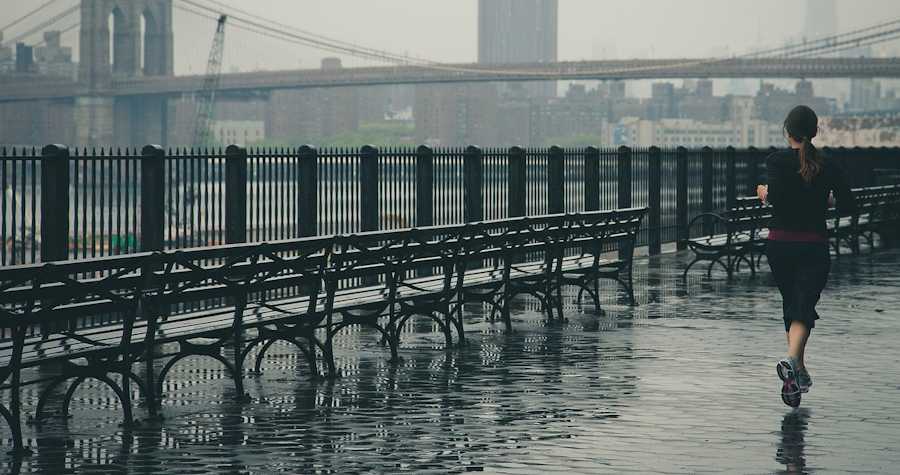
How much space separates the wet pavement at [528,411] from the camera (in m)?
6.97

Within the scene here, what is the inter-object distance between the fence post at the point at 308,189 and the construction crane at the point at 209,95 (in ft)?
259

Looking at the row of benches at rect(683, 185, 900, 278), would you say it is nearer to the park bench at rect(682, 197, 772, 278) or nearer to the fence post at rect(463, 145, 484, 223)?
the park bench at rect(682, 197, 772, 278)

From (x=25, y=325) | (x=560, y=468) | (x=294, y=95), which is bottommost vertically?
(x=560, y=468)

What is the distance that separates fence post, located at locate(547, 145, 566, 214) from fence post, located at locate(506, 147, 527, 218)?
3.03 feet

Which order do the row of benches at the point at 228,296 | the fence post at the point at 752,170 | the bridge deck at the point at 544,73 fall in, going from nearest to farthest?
the row of benches at the point at 228,296 → the fence post at the point at 752,170 → the bridge deck at the point at 544,73

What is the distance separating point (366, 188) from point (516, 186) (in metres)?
3.65

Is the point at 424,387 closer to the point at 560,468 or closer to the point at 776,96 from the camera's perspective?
the point at 560,468

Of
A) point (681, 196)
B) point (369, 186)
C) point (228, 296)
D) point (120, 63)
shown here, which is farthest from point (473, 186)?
point (120, 63)

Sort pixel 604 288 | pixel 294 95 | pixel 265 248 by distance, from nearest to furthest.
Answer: pixel 265 248, pixel 604 288, pixel 294 95

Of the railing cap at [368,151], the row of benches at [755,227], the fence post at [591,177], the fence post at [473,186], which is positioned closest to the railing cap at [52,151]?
the railing cap at [368,151]

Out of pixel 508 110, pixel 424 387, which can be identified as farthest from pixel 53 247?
pixel 508 110

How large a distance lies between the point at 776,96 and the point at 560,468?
190937mm

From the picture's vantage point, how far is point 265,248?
30.4 feet

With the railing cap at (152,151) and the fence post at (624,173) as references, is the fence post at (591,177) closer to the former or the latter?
the fence post at (624,173)
